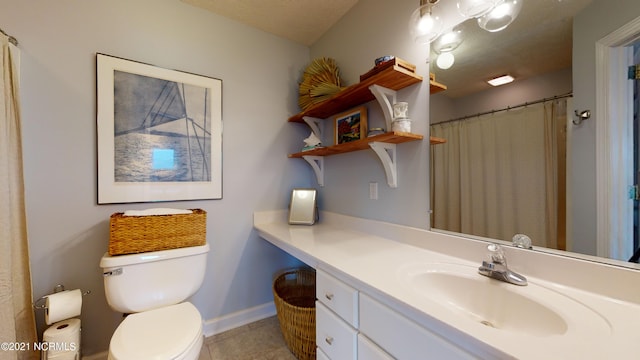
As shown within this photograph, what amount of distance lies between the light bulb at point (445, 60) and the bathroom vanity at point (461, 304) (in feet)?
2.81

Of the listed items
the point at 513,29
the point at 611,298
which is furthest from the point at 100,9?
the point at 611,298

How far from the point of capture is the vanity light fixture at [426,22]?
1.18m

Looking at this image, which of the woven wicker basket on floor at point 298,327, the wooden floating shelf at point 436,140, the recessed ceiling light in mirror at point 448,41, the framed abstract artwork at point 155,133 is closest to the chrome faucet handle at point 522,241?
the wooden floating shelf at point 436,140

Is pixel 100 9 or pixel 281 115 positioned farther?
pixel 281 115

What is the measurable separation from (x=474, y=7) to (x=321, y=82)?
1.02m

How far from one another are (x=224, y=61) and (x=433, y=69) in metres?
1.48

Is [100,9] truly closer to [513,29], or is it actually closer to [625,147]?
[513,29]

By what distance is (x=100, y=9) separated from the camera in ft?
4.75

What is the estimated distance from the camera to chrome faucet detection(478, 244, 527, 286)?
2.73 ft

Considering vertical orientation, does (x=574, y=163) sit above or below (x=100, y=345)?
above

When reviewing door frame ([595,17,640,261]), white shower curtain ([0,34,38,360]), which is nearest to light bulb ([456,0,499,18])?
door frame ([595,17,640,261])

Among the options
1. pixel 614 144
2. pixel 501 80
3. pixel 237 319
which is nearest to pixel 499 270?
pixel 614 144

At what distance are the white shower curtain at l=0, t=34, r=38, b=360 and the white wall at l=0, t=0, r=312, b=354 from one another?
0.12 meters

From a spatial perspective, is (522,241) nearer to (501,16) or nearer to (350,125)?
(501,16)
